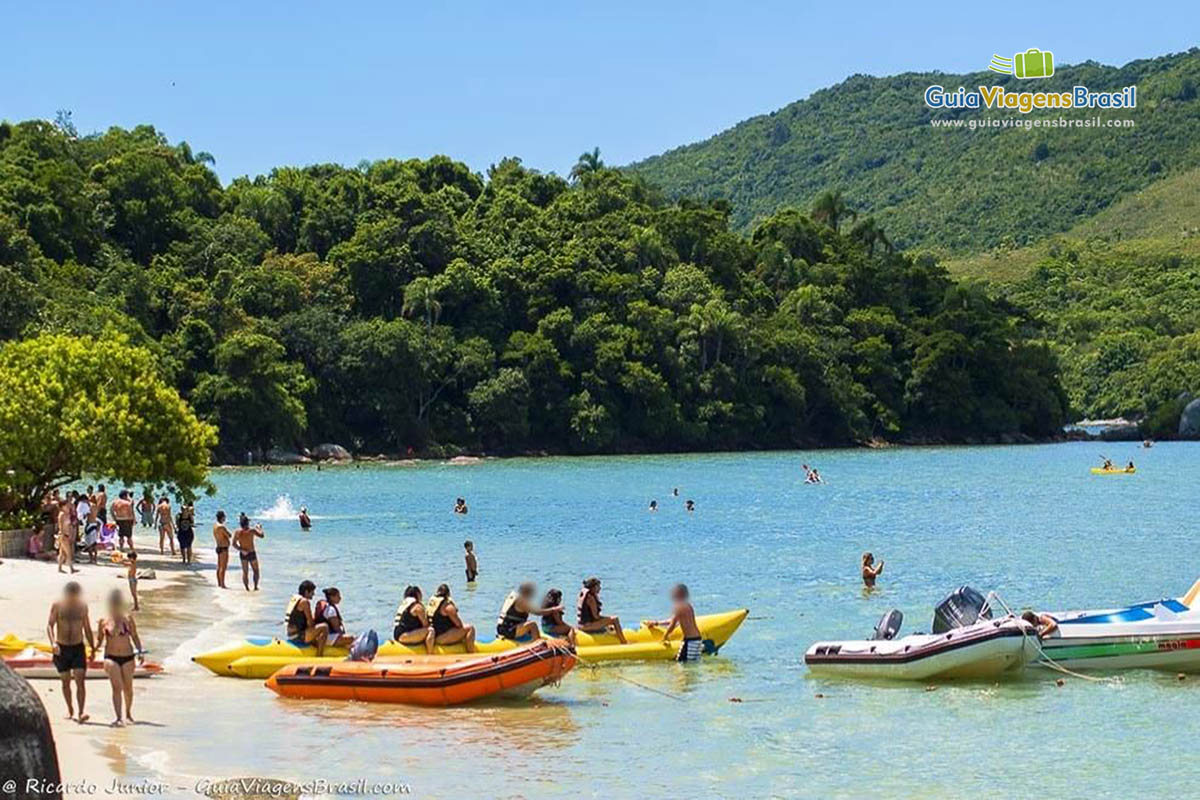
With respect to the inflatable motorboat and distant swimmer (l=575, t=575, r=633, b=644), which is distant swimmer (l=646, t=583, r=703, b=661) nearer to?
distant swimmer (l=575, t=575, r=633, b=644)

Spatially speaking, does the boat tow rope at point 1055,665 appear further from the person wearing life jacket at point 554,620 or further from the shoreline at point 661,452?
the shoreline at point 661,452

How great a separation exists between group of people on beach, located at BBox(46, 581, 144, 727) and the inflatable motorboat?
941 centimetres

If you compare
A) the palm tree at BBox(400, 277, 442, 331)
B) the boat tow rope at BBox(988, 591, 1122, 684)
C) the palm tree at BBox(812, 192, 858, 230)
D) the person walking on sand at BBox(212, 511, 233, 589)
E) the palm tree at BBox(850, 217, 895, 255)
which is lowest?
the boat tow rope at BBox(988, 591, 1122, 684)

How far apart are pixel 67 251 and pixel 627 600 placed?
75.7m

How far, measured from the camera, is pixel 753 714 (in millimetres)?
18359

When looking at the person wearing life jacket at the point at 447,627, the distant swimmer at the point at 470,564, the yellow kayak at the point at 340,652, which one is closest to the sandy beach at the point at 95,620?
the yellow kayak at the point at 340,652

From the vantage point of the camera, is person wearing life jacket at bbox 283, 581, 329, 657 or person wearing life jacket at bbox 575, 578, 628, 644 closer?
person wearing life jacket at bbox 283, 581, 329, 657

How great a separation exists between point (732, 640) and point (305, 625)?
7.43 metres

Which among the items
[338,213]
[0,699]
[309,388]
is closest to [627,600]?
[0,699]

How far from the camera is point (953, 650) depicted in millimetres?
19891

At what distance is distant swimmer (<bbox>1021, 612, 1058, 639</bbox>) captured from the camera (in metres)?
20.3

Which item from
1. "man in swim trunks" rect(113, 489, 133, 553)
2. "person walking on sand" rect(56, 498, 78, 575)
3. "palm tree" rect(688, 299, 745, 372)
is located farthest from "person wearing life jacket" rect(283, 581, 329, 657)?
"palm tree" rect(688, 299, 745, 372)

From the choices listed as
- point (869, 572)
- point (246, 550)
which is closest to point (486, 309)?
point (869, 572)

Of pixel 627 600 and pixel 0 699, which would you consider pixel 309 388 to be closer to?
pixel 627 600
